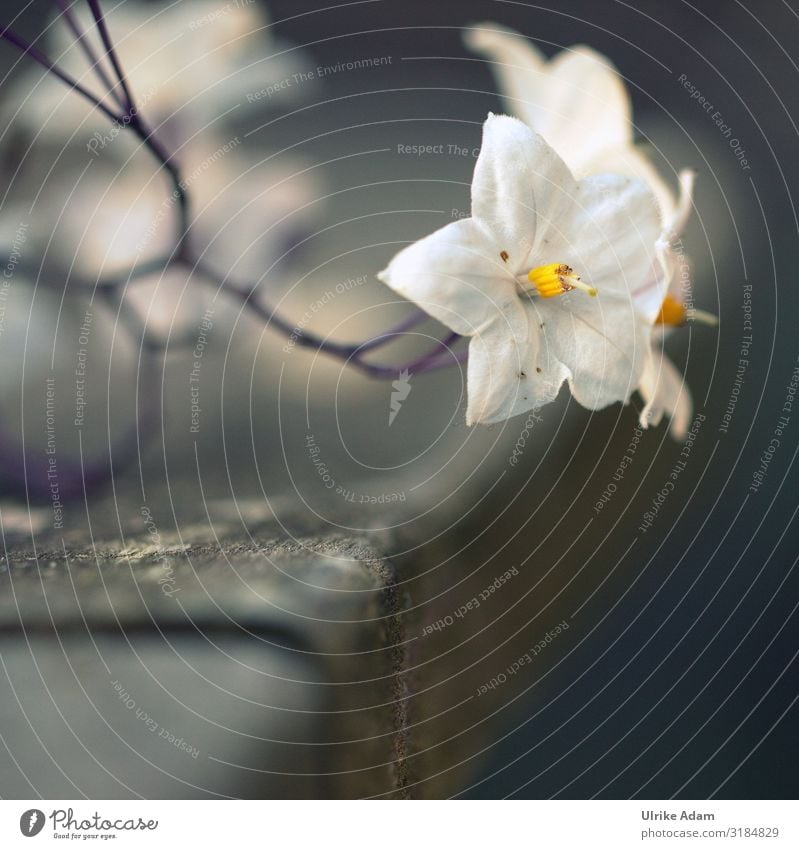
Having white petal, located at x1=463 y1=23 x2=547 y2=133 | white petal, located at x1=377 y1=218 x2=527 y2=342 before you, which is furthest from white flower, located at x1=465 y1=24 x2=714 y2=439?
white petal, located at x1=377 y1=218 x2=527 y2=342

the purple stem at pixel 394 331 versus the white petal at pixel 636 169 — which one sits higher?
the white petal at pixel 636 169

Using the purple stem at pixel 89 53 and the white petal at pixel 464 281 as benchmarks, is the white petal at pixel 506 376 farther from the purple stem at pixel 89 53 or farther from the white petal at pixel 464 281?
the purple stem at pixel 89 53

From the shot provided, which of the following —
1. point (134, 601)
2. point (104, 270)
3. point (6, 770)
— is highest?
point (104, 270)

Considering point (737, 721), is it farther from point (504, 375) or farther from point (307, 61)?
point (307, 61)

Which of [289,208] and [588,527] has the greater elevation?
[289,208]

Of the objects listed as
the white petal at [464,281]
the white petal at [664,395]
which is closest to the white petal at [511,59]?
the white petal at [464,281]
